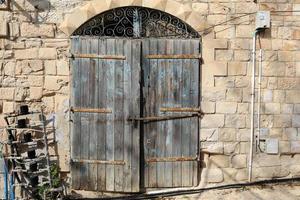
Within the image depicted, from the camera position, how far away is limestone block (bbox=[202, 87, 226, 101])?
621 centimetres

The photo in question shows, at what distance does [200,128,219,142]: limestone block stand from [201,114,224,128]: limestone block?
0.06 metres

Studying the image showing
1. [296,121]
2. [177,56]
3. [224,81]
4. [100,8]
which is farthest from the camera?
[296,121]

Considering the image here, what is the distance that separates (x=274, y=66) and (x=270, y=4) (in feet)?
2.91

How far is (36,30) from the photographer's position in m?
6.05

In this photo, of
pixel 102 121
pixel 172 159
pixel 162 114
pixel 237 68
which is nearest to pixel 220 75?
pixel 237 68

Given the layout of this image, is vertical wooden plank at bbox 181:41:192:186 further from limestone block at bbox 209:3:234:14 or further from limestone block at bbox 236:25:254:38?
limestone block at bbox 236:25:254:38

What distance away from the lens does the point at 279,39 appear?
6.25 metres

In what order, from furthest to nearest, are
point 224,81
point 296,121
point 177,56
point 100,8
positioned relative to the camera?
1. point 296,121
2. point 224,81
3. point 177,56
4. point 100,8

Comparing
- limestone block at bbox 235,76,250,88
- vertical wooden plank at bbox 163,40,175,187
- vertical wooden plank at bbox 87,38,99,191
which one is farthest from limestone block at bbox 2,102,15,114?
limestone block at bbox 235,76,250,88

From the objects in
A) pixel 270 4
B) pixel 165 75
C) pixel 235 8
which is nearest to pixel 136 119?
pixel 165 75

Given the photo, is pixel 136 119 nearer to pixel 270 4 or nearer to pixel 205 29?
pixel 205 29

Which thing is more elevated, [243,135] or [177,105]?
[177,105]

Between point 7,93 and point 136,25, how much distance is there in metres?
2.06

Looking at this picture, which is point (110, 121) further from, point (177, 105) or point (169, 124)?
point (177, 105)
